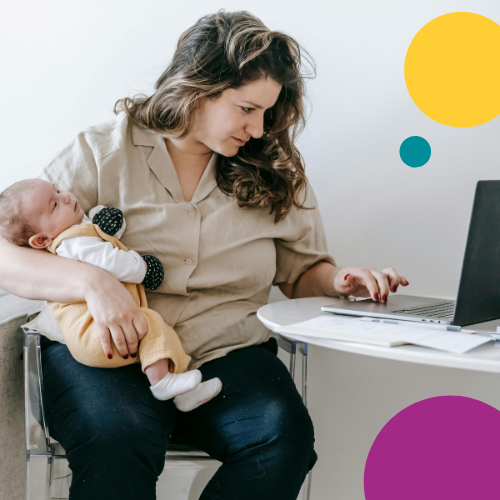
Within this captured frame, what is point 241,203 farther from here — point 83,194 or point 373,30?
point 373,30

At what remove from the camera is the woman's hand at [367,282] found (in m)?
1.21

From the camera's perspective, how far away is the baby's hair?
1.07m

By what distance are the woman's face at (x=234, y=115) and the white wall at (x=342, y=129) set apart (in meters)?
0.42

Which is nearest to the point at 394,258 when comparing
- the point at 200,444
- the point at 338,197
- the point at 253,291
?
the point at 338,197

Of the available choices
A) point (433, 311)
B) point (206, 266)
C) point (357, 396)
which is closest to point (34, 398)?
point (206, 266)

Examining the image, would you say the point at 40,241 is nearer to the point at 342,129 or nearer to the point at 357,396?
the point at 342,129

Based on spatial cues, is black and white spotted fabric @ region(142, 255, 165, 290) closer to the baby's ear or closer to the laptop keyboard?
the baby's ear

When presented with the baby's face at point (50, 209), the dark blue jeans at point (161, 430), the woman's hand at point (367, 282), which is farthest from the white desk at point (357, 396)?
the baby's face at point (50, 209)

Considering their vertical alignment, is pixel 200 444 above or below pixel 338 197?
below

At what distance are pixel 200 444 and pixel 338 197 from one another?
2.89 feet

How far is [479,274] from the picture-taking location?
0.92 m

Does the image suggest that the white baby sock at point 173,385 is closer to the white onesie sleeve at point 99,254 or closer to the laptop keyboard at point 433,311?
the white onesie sleeve at point 99,254

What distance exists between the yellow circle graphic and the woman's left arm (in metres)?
0.56

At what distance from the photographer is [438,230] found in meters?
1.62
